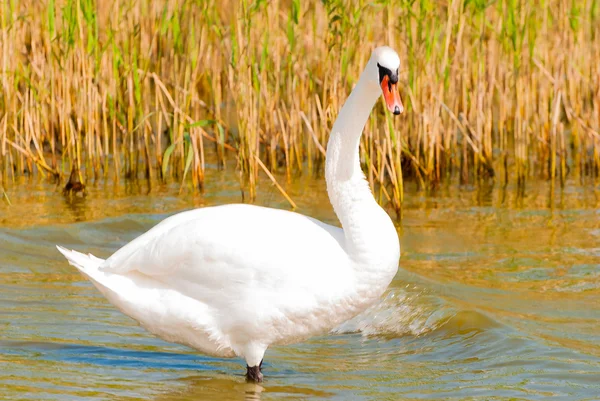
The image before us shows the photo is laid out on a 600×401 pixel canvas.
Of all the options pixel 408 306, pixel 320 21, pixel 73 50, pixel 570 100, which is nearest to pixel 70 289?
pixel 408 306

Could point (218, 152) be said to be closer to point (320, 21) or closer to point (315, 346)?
point (320, 21)

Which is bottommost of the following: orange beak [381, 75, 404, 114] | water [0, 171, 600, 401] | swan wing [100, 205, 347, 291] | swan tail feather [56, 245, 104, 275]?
water [0, 171, 600, 401]

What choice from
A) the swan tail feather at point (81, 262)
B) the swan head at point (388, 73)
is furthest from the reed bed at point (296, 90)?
the swan head at point (388, 73)

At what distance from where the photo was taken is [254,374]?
184 inches

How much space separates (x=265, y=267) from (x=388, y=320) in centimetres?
176

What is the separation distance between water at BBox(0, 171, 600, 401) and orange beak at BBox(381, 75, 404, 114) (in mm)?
1283

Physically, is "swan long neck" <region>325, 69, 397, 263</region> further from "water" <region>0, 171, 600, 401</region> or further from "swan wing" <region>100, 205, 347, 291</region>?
"water" <region>0, 171, 600, 401</region>

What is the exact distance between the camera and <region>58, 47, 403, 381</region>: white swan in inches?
169

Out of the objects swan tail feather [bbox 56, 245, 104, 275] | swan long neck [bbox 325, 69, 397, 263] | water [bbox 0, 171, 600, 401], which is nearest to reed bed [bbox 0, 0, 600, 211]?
water [bbox 0, 171, 600, 401]

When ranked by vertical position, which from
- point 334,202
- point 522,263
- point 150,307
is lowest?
point 522,263

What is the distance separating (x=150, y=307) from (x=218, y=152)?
5584 millimetres

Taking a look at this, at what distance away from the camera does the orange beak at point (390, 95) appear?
401cm

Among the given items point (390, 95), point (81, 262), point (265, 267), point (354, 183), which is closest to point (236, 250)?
point (265, 267)

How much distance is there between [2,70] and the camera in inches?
329
